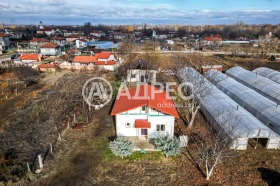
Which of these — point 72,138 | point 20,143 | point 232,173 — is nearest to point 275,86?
point 232,173

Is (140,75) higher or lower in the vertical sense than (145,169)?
higher

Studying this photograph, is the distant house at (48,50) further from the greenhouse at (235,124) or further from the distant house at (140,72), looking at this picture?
the greenhouse at (235,124)

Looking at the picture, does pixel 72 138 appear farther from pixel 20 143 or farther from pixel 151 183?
pixel 151 183

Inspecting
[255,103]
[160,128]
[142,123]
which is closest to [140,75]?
[160,128]

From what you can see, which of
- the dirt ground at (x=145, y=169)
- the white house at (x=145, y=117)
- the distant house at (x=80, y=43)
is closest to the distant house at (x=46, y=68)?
the white house at (x=145, y=117)

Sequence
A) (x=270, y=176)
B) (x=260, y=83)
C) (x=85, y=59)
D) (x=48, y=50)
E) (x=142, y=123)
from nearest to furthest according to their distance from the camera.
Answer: (x=270, y=176) → (x=142, y=123) → (x=260, y=83) → (x=85, y=59) → (x=48, y=50)

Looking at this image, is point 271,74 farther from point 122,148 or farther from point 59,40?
point 59,40
